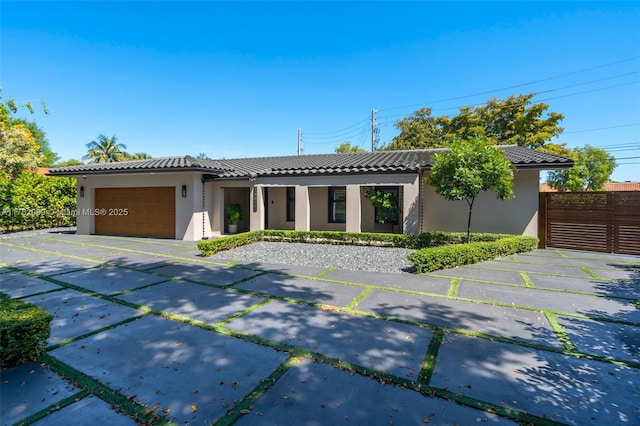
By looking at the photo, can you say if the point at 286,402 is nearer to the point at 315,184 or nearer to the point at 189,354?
A: the point at 189,354

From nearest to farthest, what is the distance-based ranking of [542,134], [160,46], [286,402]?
1. [286,402]
2. [160,46]
3. [542,134]

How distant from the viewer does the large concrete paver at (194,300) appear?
477 cm

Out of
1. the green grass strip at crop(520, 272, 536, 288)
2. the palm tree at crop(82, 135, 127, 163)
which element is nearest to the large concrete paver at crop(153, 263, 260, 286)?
the green grass strip at crop(520, 272, 536, 288)

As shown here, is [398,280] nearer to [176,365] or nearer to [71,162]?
[176,365]

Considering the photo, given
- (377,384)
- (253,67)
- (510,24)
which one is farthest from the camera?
(253,67)

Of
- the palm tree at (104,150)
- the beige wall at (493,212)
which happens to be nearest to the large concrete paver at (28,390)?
the beige wall at (493,212)

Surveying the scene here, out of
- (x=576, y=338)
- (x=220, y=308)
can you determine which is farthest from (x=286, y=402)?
(x=576, y=338)

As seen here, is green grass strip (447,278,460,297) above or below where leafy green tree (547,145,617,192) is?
below

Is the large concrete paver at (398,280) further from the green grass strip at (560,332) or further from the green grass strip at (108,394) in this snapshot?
the green grass strip at (108,394)

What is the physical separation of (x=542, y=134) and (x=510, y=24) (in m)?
14.7

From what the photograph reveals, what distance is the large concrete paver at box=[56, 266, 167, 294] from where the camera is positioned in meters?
6.06

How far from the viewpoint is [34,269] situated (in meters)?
7.48

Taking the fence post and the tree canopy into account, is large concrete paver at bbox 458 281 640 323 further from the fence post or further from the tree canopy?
the tree canopy

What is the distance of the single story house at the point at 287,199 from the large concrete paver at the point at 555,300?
18.8 feet
